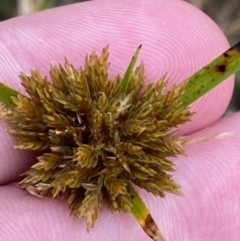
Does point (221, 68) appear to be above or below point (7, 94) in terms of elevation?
above

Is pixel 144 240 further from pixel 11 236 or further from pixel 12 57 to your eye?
pixel 12 57

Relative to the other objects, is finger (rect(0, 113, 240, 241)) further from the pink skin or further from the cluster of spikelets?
the cluster of spikelets

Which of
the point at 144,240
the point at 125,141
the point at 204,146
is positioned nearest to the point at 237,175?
the point at 204,146

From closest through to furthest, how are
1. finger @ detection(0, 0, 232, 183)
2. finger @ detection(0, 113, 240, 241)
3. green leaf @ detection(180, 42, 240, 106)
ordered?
green leaf @ detection(180, 42, 240, 106) → finger @ detection(0, 113, 240, 241) → finger @ detection(0, 0, 232, 183)

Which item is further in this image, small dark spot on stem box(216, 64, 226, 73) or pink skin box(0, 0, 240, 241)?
pink skin box(0, 0, 240, 241)

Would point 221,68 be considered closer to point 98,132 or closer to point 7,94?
point 98,132

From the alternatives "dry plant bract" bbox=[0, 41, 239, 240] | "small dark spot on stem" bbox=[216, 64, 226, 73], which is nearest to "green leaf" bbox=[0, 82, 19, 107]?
"dry plant bract" bbox=[0, 41, 239, 240]

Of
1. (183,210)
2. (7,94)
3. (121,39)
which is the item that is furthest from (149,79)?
(7,94)
